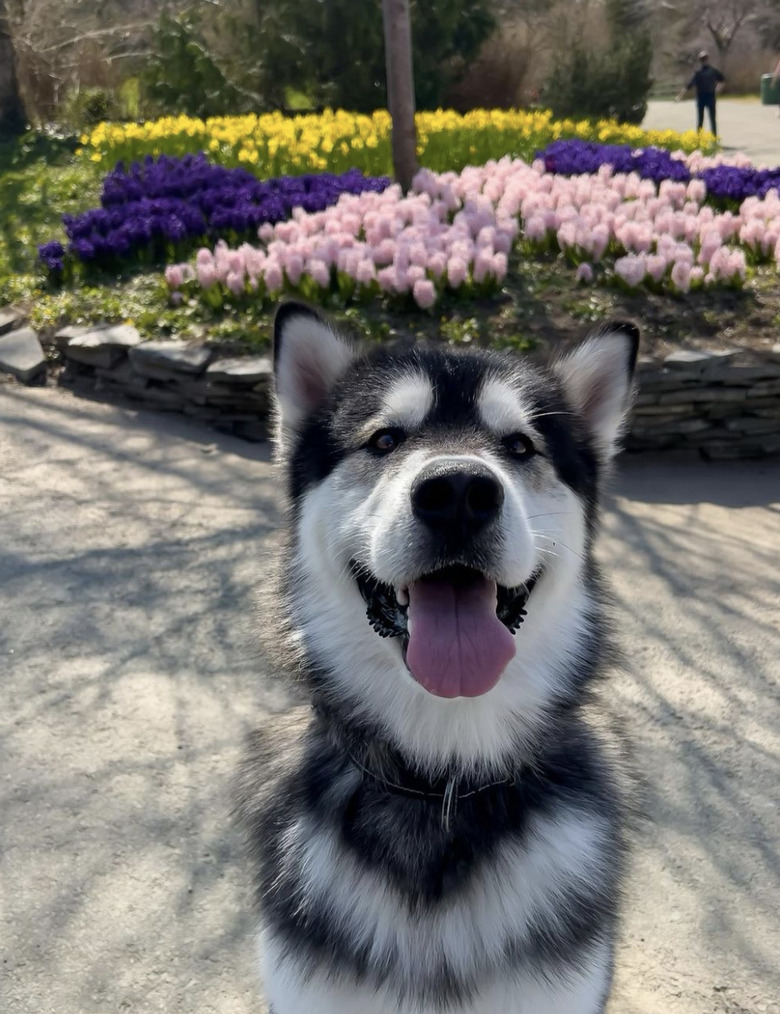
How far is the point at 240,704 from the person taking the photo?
11.5ft

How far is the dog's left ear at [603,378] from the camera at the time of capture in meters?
2.28

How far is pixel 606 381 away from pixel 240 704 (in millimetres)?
1946

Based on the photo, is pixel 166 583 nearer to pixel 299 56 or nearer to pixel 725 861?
pixel 725 861

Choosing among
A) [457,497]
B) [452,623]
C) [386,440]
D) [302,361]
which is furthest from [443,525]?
[302,361]

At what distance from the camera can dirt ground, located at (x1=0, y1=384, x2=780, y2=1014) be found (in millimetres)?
2473

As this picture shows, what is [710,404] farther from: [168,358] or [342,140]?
[342,140]

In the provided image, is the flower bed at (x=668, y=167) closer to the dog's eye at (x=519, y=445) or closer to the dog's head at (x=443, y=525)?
the dog's head at (x=443, y=525)

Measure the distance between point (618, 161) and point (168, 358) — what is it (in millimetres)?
5579

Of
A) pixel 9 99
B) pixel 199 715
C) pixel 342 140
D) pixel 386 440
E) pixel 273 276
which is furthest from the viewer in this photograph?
pixel 9 99

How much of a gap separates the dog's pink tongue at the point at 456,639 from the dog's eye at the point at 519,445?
34 cm

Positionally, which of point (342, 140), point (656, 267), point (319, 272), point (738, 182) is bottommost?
point (656, 267)

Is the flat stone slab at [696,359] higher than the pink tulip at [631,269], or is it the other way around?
the pink tulip at [631,269]

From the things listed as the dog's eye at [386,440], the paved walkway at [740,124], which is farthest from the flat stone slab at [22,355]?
the paved walkway at [740,124]

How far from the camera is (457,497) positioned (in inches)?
69.4
